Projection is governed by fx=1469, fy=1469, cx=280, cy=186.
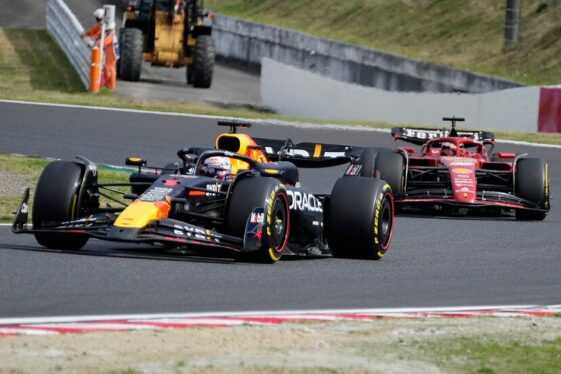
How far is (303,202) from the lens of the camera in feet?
40.0

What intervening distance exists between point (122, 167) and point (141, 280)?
9645 millimetres

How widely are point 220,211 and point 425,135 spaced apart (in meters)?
6.99

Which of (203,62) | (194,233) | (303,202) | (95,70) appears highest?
(203,62)

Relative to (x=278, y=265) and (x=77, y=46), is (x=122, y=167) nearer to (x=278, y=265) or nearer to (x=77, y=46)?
(x=278, y=265)

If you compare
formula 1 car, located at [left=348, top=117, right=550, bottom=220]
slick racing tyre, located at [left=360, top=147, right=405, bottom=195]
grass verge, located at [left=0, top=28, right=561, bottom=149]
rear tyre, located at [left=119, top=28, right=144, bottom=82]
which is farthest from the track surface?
rear tyre, located at [left=119, top=28, right=144, bottom=82]

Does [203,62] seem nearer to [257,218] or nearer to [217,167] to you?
[217,167]

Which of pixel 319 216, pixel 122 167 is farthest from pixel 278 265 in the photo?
pixel 122 167

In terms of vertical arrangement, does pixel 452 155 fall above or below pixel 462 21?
below

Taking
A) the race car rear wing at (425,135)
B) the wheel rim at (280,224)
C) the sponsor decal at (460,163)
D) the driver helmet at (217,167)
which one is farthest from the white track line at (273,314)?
the race car rear wing at (425,135)

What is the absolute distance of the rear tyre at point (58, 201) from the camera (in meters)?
11.7

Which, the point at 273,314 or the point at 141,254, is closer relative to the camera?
the point at 273,314

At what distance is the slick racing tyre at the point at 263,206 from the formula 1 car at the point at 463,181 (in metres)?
5.13

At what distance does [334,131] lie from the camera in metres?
26.7

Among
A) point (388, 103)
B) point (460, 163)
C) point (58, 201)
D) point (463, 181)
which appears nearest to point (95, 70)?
point (388, 103)
